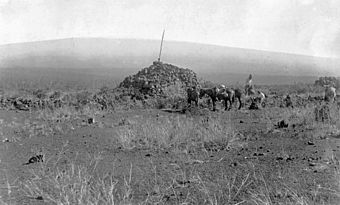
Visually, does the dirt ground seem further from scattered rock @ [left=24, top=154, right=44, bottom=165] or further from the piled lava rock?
the piled lava rock

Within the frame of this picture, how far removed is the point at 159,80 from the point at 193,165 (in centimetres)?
2147

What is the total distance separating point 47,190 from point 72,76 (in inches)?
2743

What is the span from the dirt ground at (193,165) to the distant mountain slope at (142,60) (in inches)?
2327

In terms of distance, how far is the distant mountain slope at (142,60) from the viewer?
3012 inches

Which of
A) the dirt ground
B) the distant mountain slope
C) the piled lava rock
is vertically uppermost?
the dirt ground

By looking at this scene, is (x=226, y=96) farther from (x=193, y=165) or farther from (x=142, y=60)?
(x=142, y=60)

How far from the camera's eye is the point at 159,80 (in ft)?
98.2

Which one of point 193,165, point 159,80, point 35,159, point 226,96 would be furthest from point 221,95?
point 193,165

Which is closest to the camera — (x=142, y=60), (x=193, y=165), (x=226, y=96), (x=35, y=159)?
(x=193, y=165)

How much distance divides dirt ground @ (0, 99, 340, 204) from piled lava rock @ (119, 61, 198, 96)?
14701mm

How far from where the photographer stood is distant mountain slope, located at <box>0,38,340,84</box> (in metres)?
76.5

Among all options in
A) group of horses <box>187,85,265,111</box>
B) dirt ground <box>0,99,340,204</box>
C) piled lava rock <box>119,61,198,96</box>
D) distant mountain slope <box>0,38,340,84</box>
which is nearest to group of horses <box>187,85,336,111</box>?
group of horses <box>187,85,265,111</box>

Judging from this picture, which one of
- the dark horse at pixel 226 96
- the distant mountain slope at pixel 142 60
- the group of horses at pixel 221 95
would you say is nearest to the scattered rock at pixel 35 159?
the group of horses at pixel 221 95

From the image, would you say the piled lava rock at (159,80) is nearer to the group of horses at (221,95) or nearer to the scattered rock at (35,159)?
the group of horses at (221,95)
